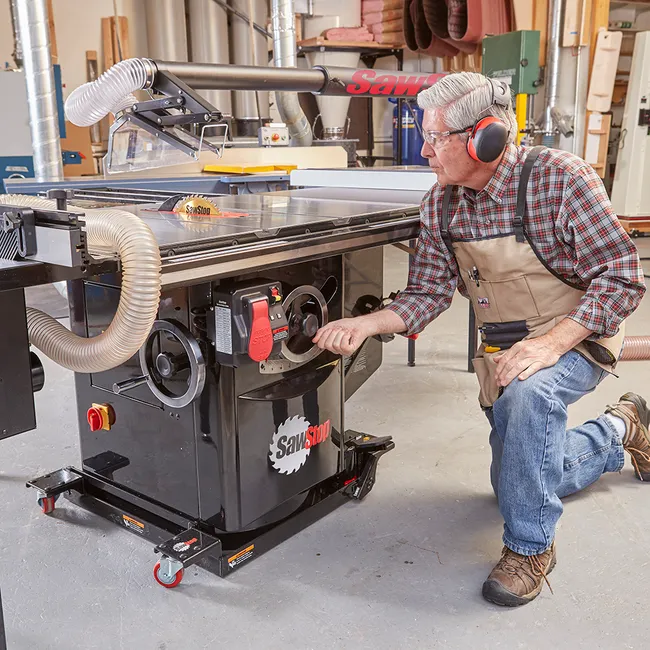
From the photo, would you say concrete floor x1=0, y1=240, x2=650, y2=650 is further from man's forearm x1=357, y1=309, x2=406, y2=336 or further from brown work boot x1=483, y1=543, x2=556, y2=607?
man's forearm x1=357, y1=309, x2=406, y2=336

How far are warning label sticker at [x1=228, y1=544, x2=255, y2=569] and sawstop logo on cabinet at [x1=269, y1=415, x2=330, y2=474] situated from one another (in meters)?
0.18

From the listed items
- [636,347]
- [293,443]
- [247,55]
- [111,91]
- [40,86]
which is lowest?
[293,443]

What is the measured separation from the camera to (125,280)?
102 cm

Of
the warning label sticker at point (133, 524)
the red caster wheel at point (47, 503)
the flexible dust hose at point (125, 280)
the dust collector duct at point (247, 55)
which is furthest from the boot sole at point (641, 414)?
the dust collector duct at point (247, 55)

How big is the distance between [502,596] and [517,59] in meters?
4.38

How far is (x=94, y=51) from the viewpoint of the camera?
19.1 feet

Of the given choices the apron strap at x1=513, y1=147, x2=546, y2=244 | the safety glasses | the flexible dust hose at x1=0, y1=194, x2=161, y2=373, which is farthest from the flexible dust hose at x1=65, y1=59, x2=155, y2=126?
the apron strap at x1=513, y1=147, x2=546, y2=244

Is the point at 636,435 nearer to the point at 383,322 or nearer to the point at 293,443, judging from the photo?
the point at 383,322

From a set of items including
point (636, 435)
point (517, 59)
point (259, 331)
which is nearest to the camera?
point (259, 331)

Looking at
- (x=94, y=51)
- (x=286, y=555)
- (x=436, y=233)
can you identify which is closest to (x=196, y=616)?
(x=286, y=555)

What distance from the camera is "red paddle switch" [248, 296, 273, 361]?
4.29 feet

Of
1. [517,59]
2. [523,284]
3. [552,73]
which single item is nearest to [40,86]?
[523,284]

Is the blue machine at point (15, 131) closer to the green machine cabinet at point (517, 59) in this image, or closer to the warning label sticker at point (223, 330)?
the green machine cabinet at point (517, 59)

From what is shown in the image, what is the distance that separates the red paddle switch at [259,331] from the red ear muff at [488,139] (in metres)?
0.54
